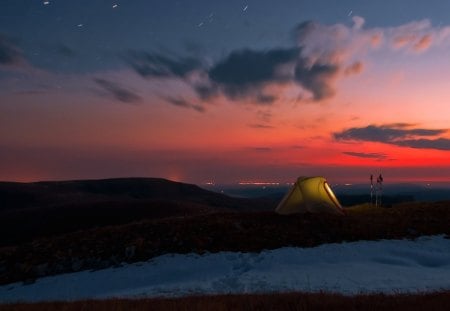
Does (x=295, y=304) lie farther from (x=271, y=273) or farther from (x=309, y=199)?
(x=309, y=199)

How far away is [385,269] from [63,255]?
17.2 meters

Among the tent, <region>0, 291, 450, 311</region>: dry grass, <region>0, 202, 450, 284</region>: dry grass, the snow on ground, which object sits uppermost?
the tent

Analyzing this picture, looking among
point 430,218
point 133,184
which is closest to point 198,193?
point 133,184

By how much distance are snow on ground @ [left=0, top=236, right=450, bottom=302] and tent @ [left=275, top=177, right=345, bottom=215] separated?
22.4 feet

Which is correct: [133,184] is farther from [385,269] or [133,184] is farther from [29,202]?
[385,269]

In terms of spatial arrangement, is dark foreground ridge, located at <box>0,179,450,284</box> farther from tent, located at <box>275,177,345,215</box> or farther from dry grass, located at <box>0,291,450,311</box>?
dry grass, located at <box>0,291,450,311</box>

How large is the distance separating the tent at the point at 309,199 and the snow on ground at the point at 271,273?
6.83m

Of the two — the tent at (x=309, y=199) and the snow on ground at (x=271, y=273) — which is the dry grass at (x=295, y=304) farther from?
the tent at (x=309, y=199)

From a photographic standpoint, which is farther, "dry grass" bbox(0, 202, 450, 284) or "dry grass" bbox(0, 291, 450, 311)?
"dry grass" bbox(0, 202, 450, 284)

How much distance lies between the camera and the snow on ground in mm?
19750

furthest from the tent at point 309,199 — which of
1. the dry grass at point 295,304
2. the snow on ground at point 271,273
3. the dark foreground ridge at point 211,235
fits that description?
the dry grass at point 295,304

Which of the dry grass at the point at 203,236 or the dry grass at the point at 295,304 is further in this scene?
the dry grass at the point at 203,236

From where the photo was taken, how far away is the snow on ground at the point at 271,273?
64.8 feet

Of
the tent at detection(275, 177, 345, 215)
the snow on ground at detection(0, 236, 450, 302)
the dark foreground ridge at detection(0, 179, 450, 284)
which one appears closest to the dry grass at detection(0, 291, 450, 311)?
the snow on ground at detection(0, 236, 450, 302)
